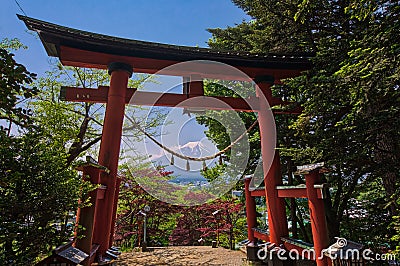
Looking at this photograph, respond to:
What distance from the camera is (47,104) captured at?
511cm

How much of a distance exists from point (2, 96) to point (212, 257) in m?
5.68

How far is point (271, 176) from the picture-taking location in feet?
12.5

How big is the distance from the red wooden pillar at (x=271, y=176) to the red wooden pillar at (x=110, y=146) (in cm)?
220

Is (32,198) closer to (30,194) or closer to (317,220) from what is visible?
(30,194)

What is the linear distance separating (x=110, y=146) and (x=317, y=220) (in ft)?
8.25

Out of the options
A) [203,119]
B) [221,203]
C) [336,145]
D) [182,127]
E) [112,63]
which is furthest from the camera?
[221,203]

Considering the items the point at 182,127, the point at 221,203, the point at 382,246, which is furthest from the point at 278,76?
the point at 221,203

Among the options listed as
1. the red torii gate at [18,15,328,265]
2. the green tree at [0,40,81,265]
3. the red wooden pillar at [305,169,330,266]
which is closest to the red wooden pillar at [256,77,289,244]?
the red torii gate at [18,15,328,265]

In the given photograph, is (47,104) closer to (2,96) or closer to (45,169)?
(45,169)

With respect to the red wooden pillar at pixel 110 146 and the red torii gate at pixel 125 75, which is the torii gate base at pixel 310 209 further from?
the red wooden pillar at pixel 110 146

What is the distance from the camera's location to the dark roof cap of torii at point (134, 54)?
3.02 meters

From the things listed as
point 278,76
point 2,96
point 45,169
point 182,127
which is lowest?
point 45,169

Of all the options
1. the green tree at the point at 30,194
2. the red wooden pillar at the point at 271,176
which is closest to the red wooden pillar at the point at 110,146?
the green tree at the point at 30,194

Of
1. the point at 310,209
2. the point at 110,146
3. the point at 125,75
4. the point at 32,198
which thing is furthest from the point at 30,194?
the point at 310,209
